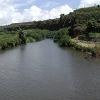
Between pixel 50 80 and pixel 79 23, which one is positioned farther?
pixel 79 23

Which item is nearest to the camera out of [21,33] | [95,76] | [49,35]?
[95,76]

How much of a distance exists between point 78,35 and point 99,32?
26.9 feet

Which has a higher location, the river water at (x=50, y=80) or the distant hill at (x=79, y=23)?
the distant hill at (x=79, y=23)

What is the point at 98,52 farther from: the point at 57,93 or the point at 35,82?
the point at 57,93

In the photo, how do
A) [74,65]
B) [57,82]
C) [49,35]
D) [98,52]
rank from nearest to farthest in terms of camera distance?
[57,82] < [74,65] < [98,52] < [49,35]

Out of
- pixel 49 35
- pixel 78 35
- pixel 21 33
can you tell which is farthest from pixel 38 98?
pixel 49 35

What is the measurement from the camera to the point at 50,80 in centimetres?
3809

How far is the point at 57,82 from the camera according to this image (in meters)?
37.0

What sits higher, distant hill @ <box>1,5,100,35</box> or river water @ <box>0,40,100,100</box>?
distant hill @ <box>1,5,100,35</box>

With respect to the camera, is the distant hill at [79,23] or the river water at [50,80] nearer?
the river water at [50,80]

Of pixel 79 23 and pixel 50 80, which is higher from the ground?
pixel 79 23

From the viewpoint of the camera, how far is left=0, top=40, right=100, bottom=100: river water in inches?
1264

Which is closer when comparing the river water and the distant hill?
the river water

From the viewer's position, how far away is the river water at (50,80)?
3209cm
